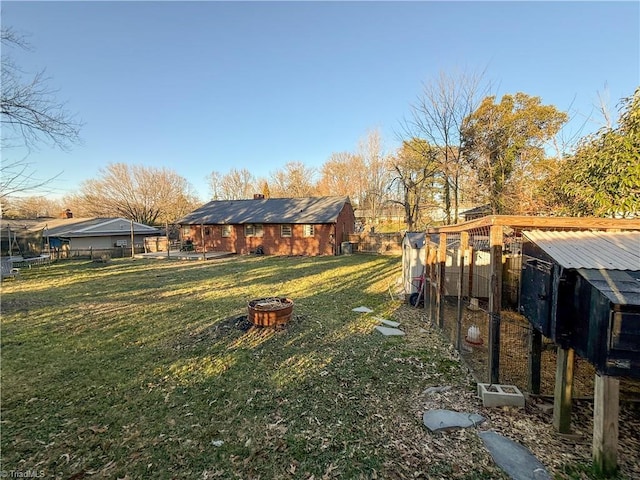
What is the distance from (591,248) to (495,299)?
1.11 metres

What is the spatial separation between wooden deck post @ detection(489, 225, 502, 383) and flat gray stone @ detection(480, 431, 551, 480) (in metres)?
0.98

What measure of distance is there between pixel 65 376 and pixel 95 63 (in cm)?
990

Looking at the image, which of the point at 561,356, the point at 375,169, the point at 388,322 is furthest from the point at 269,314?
the point at 375,169

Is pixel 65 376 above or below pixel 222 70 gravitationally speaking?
below

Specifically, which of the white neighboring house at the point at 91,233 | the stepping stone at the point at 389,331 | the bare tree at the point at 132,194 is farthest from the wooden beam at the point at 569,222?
the bare tree at the point at 132,194

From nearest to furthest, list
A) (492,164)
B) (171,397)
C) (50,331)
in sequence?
(171,397), (50,331), (492,164)

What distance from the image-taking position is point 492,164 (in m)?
18.0

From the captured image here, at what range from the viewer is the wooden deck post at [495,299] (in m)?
3.57

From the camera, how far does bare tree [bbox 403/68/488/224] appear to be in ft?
55.1

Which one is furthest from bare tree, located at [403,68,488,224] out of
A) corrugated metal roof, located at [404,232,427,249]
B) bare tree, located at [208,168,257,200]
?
bare tree, located at [208,168,257,200]

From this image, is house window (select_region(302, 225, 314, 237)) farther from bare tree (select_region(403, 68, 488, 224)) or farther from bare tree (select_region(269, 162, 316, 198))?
bare tree (select_region(269, 162, 316, 198))

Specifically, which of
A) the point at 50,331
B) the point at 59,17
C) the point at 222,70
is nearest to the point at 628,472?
the point at 50,331

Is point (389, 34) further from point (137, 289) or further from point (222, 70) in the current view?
point (137, 289)

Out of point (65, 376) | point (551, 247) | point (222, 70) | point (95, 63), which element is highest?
point (222, 70)
